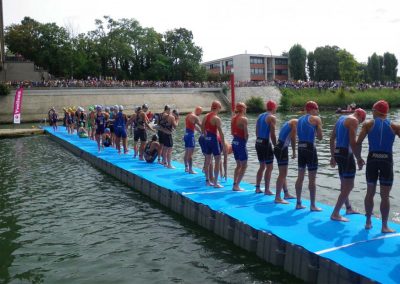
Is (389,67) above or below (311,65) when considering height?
below

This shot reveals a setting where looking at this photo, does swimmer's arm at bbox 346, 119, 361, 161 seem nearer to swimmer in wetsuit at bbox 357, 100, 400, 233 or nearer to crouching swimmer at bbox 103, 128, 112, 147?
swimmer in wetsuit at bbox 357, 100, 400, 233

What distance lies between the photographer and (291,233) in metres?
6.79

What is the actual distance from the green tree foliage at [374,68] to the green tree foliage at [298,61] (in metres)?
17.2

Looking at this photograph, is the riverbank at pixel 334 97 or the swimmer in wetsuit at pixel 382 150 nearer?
the swimmer in wetsuit at pixel 382 150

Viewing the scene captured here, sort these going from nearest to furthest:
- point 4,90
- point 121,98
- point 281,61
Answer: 1. point 4,90
2. point 121,98
3. point 281,61

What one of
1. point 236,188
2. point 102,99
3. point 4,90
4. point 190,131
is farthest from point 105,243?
point 102,99

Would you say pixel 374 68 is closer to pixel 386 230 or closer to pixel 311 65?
pixel 311 65

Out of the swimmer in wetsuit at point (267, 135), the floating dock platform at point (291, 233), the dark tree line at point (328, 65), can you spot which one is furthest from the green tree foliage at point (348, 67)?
the swimmer in wetsuit at point (267, 135)

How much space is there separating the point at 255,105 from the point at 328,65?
47523 millimetres

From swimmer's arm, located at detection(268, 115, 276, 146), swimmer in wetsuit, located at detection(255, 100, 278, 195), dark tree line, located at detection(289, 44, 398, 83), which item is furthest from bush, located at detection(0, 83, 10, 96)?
dark tree line, located at detection(289, 44, 398, 83)

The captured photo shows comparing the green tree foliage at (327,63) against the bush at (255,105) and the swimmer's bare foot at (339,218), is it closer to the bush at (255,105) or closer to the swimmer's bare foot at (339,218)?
the bush at (255,105)

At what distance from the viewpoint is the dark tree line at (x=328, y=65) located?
102 m

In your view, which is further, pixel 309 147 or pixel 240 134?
pixel 240 134

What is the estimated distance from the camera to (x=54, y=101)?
5228cm
